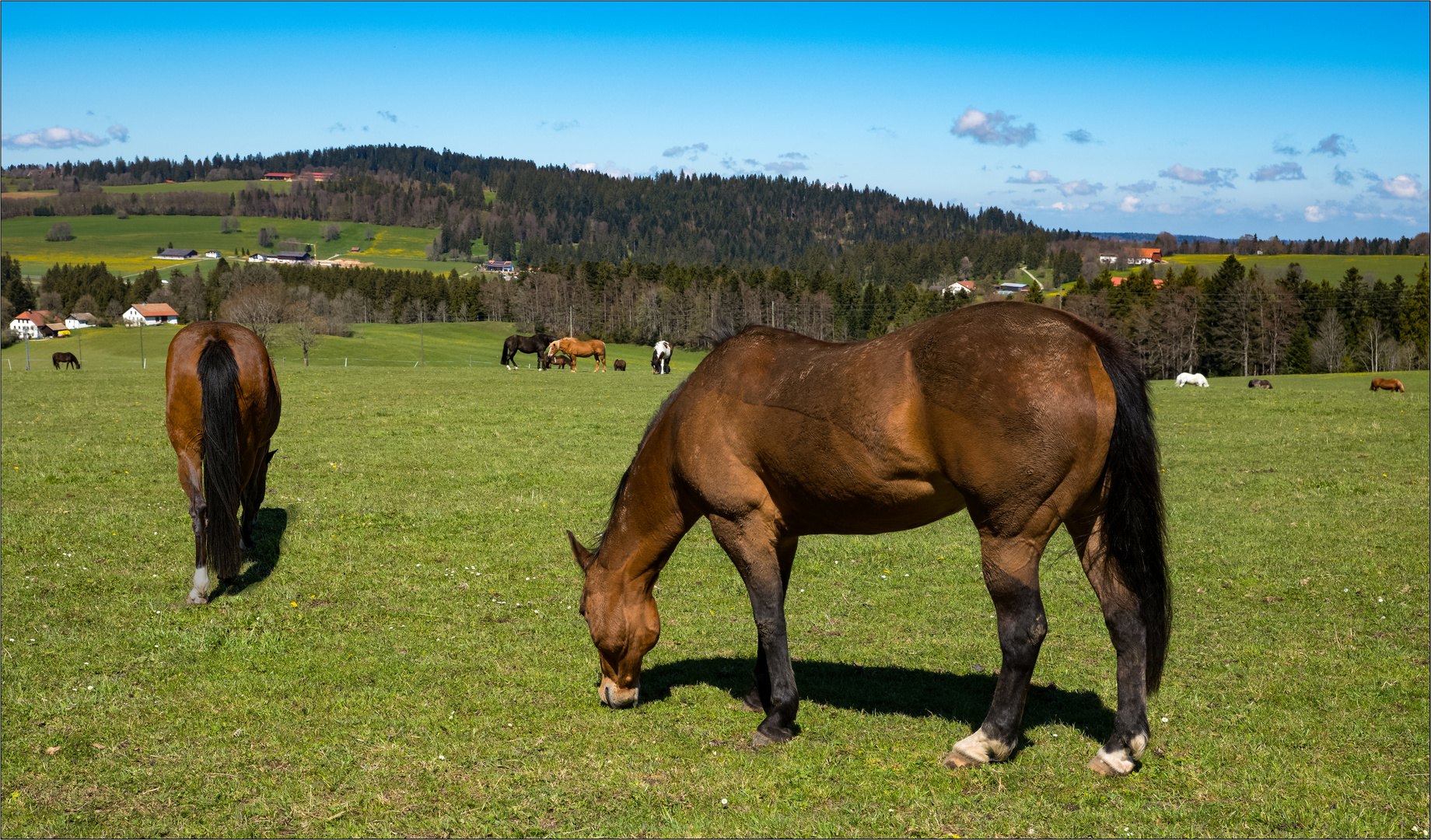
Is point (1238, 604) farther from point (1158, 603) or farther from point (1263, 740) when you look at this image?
point (1158, 603)

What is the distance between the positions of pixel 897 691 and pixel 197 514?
22.1 feet

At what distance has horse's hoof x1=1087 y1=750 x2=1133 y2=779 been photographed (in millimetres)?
5090

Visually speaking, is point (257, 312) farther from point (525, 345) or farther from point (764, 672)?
point (764, 672)

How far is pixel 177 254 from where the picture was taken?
181000 millimetres

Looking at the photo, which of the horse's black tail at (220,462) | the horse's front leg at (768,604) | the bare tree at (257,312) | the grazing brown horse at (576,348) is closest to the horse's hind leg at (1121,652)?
the horse's front leg at (768,604)

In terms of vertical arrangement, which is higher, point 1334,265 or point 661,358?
point 1334,265

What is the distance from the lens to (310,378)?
115 ft

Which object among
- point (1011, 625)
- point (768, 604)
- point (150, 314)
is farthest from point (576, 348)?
point (150, 314)

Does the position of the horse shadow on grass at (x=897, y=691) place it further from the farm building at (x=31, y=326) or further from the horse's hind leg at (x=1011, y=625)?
the farm building at (x=31, y=326)

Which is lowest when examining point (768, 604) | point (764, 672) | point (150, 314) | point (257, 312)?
point (764, 672)

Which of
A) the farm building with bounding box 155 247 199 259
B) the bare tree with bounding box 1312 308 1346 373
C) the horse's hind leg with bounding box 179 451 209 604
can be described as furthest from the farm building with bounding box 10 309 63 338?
the bare tree with bounding box 1312 308 1346 373

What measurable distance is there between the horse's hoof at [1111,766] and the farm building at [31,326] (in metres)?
115

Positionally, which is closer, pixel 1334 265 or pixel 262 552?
pixel 262 552

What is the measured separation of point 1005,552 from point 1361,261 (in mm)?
147913
